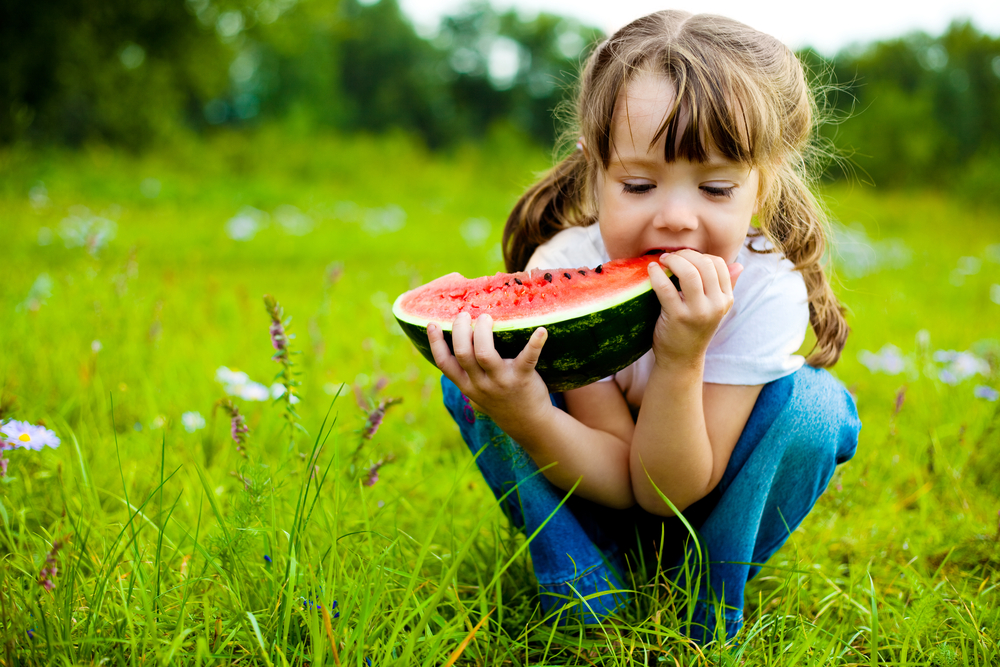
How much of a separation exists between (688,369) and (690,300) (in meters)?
0.16

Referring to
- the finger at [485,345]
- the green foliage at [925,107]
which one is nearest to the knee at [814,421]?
the finger at [485,345]

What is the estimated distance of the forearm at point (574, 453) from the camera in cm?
141

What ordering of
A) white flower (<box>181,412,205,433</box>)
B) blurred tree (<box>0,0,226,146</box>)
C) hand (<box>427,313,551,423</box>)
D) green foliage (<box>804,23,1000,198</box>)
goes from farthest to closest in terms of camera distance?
1. green foliage (<box>804,23,1000,198</box>)
2. blurred tree (<box>0,0,226,146</box>)
3. white flower (<box>181,412,205,433</box>)
4. hand (<box>427,313,551,423</box>)

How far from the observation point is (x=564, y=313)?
4.54 ft

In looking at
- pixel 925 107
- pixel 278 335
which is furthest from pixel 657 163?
pixel 925 107

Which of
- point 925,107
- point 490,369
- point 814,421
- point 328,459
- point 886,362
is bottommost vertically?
point 925,107

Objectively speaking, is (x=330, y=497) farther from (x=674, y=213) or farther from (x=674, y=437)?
(x=674, y=213)

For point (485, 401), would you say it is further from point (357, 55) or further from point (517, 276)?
point (357, 55)

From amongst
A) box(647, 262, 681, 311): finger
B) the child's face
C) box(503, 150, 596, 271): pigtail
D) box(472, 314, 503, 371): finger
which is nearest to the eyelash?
the child's face

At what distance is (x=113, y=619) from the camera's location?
4.13ft

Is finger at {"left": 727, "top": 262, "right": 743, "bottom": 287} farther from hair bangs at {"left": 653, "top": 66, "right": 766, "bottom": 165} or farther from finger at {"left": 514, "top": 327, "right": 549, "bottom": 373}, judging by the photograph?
finger at {"left": 514, "top": 327, "right": 549, "bottom": 373}

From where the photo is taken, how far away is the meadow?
125cm

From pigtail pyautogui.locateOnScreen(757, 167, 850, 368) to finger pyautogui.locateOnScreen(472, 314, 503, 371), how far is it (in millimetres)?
892

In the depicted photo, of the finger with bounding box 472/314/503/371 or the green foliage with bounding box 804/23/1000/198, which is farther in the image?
the green foliage with bounding box 804/23/1000/198
